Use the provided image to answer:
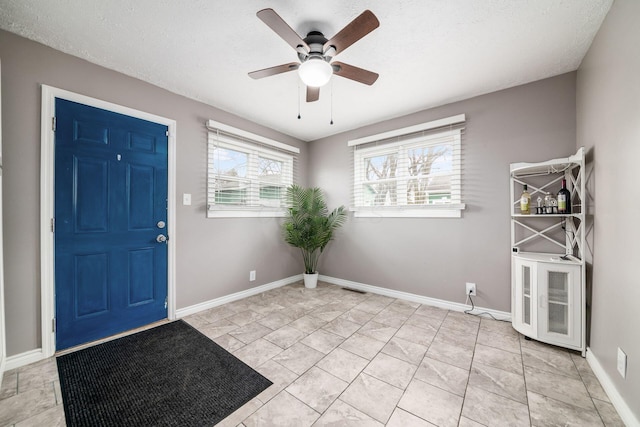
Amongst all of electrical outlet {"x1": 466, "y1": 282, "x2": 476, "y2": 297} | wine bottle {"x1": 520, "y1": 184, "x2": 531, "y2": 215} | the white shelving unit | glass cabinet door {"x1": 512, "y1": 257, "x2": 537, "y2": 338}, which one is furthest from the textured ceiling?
electrical outlet {"x1": 466, "y1": 282, "x2": 476, "y2": 297}

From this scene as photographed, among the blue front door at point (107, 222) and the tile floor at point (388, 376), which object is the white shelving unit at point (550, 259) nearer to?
the tile floor at point (388, 376)

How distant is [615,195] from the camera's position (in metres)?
1.56

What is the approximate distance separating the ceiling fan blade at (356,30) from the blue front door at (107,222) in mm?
2084

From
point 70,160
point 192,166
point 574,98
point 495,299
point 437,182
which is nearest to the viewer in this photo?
point 70,160

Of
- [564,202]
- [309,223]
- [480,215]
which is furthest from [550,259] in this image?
[309,223]

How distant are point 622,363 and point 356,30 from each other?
2507 millimetres

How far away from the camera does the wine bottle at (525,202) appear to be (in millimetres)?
2314

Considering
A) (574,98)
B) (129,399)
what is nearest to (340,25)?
(574,98)

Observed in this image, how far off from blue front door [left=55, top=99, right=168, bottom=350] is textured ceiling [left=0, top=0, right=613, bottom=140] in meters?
0.59

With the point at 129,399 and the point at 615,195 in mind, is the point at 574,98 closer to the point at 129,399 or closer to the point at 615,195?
the point at 615,195

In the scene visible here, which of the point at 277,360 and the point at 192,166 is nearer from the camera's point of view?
the point at 277,360

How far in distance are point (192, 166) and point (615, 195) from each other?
144 inches

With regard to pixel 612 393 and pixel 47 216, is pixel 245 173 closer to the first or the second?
pixel 47 216

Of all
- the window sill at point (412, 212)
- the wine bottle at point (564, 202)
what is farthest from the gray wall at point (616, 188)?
the window sill at point (412, 212)
